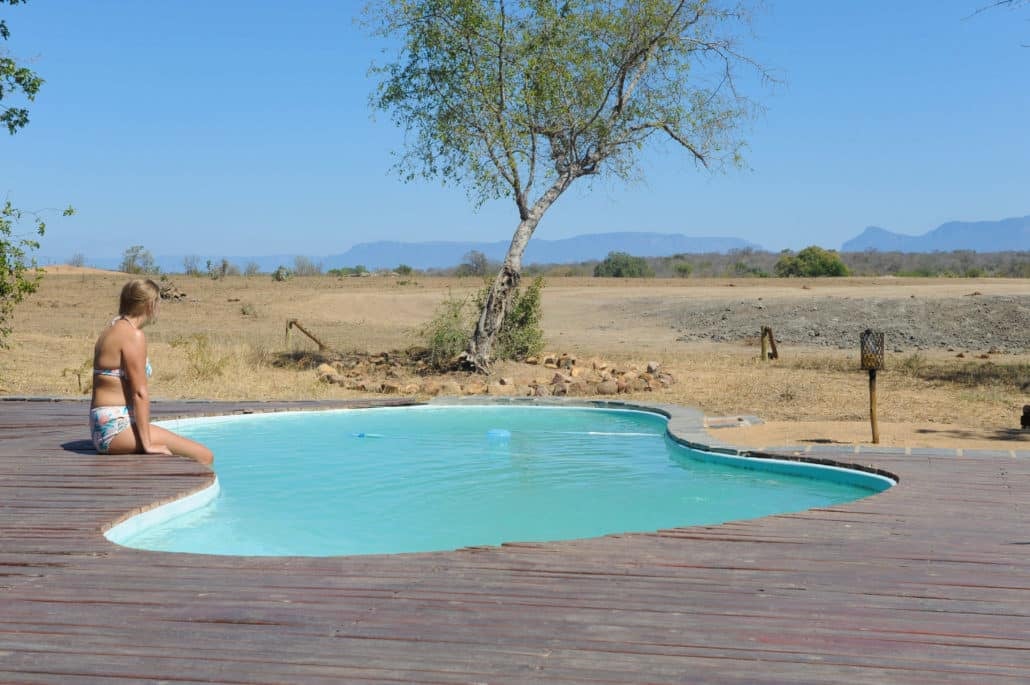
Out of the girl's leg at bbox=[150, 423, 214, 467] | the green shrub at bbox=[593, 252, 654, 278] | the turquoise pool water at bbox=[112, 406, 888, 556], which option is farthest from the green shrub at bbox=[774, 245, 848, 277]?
the girl's leg at bbox=[150, 423, 214, 467]

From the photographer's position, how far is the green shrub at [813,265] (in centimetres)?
4628

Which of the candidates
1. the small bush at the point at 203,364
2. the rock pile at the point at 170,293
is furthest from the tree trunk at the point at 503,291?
the rock pile at the point at 170,293

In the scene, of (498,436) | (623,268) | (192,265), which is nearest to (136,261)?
(192,265)

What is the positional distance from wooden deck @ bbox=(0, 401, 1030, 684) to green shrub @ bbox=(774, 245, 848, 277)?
42033 mm

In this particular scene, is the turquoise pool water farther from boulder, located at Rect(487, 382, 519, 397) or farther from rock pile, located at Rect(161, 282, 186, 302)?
rock pile, located at Rect(161, 282, 186, 302)

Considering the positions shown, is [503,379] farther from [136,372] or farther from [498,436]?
[136,372]

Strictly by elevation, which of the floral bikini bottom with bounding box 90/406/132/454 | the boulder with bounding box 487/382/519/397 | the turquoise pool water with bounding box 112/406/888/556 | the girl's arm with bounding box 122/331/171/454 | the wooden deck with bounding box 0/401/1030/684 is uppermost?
the girl's arm with bounding box 122/331/171/454

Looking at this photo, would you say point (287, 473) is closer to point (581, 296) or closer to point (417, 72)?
point (417, 72)

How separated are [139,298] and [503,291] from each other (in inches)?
332

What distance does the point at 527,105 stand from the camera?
48.5 feet

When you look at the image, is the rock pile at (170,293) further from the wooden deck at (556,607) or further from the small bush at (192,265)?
the wooden deck at (556,607)

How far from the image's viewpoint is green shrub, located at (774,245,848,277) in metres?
46.3

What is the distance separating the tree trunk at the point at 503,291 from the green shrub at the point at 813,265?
33108 millimetres

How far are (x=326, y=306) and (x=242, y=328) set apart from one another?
20.7 feet
